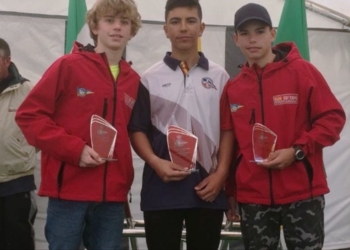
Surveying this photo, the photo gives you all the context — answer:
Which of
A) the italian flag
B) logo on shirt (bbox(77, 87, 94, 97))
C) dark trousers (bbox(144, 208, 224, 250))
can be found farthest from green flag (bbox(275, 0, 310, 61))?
logo on shirt (bbox(77, 87, 94, 97))

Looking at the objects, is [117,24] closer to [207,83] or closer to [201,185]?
[207,83]

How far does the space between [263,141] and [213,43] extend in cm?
209

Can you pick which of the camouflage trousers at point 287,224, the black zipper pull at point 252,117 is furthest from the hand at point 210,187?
the black zipper pull at point 252,117

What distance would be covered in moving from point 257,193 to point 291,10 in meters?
1.73

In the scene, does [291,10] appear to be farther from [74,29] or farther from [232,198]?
[232,198]

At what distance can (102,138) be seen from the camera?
243 centimetres

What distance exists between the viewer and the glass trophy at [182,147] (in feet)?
8.26

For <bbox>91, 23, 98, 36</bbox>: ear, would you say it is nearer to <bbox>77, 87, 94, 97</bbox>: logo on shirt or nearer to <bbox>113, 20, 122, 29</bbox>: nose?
<bbox>113, 20, 122, 29</bbox>: nose

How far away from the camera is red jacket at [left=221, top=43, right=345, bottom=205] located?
2.49m

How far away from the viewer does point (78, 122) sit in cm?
247

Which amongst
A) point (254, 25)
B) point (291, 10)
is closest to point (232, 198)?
point (254, 25)

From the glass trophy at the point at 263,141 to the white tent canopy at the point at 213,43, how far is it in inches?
80.2

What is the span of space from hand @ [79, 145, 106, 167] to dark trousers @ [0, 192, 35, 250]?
156 centimetres

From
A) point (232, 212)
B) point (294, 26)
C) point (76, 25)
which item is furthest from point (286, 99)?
point (76, 25)
